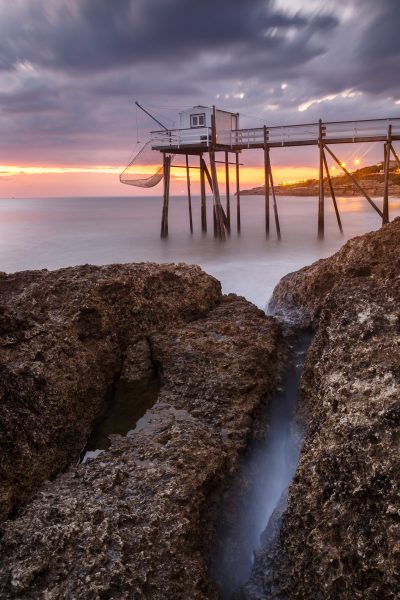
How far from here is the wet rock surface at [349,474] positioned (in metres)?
2.20

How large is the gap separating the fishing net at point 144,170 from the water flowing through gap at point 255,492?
1422cm

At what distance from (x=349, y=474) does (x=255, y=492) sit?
3.57ft

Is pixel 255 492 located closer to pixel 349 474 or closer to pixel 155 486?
pixel 155 486

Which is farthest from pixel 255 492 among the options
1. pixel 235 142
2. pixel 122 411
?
pixel 235 142

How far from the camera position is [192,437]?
3197 mm

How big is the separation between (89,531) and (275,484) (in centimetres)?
163

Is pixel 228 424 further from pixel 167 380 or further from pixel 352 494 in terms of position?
pixel 352 494

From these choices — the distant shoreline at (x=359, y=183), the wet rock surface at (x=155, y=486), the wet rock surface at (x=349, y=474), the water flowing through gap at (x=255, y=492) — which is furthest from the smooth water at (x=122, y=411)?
the distant shoreline at (x=359, y=183)

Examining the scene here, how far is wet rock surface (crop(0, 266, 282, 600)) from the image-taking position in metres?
2.32

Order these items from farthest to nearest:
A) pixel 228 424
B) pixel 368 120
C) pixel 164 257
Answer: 1. pixel 164 257
2. pixel 368 120
3. pixel 228 424

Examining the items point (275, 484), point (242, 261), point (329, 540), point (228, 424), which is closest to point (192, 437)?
point (228, 424)

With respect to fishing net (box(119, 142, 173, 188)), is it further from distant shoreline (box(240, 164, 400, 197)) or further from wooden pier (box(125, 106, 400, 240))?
distant shoreline (box(240, 164, 400, 197))

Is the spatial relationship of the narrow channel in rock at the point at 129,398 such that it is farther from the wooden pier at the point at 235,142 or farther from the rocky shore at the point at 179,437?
the wooden pier at the point at 235,142

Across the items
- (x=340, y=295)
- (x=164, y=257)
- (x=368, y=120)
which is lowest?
(x=164, y=257)
